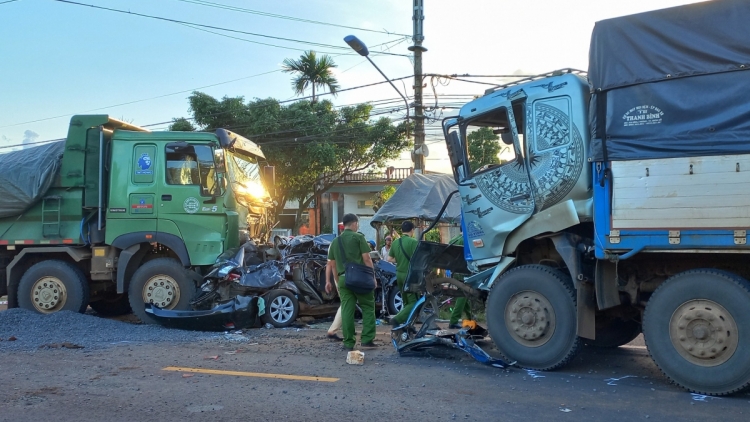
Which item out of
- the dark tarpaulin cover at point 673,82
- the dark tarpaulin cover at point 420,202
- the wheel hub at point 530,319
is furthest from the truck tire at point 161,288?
the dark tarpaulin cover at point 673,82

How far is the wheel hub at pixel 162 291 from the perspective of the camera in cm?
959

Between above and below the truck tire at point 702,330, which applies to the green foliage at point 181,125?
above

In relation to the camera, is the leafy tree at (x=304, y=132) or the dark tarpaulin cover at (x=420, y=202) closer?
the dark tarpaulin cover at (x=420, y=202)

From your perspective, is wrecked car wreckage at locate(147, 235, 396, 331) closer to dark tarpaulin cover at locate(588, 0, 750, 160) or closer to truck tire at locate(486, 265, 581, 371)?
truck tire at locate(486, 265, 581, 371)

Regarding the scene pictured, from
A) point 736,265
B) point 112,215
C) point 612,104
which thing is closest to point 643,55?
point 612,104

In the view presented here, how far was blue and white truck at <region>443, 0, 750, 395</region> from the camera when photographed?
5.14 meters

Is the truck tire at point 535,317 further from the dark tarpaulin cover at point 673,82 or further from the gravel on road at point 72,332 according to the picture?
the gravel on road at point 72,332

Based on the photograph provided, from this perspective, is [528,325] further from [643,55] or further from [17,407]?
[17,407]

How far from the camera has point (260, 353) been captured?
7.40 metres

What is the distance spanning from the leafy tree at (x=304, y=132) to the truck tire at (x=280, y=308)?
1343 cm

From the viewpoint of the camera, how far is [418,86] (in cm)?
1570

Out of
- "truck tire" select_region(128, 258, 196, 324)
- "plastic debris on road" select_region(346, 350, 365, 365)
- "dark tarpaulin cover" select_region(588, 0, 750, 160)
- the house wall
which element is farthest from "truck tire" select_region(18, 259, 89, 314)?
the house wall

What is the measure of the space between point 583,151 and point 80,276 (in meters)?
7.93

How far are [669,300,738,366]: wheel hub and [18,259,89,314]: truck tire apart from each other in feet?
28.0
